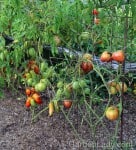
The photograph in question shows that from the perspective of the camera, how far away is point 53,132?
2.92 meters

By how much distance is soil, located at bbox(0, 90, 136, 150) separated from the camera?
272 cm

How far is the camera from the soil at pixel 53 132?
272cm

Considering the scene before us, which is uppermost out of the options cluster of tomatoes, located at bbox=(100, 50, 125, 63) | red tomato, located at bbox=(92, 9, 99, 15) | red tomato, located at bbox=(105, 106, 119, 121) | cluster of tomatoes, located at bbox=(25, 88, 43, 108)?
red tomato, located at bbox=(92, 9, 99, 15)

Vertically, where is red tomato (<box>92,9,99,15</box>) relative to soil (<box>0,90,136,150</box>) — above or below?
above

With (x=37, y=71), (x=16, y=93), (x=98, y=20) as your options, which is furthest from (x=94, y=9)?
(x=16, y=93)

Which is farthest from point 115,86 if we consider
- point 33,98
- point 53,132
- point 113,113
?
point 53,132

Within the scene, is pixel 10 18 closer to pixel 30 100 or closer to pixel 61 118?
pixel 30 100

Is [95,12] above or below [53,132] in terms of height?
above

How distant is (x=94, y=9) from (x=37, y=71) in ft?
2.47

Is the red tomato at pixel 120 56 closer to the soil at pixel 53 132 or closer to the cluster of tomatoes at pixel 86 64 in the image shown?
the cluster of tomatoes at pixel 86 64

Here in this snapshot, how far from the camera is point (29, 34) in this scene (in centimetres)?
260

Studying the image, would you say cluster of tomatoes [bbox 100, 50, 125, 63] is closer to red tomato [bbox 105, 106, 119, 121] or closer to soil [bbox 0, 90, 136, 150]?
red tomato [bbox 105, 106, 119, 121]

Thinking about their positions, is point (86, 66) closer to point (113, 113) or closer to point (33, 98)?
point (113, 113)

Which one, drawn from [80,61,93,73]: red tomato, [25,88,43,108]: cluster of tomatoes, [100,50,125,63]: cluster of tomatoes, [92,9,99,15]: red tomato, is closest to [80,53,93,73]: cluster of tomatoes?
[80,61,93,73]: red tomato
